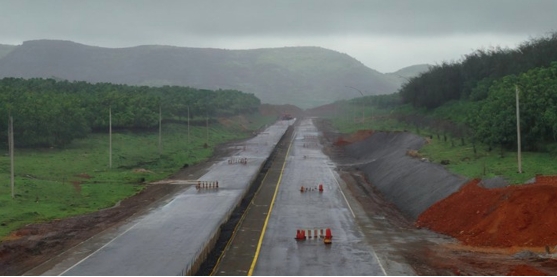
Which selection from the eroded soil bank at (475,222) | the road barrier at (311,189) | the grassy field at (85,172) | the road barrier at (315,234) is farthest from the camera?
the road barrier at (311,189)

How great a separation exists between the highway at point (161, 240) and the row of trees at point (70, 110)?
30.1 metres

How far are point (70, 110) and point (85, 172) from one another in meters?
22.8

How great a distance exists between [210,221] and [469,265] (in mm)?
16925

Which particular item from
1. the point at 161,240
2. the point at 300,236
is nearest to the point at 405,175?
the point at 300,236

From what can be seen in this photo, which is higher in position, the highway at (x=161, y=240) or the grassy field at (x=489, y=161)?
the grassy field at (x=489, y=161)

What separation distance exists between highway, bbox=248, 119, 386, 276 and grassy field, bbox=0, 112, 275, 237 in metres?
12.2

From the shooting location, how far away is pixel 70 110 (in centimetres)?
9075

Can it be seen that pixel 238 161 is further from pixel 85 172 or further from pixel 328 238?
pixel 328 238

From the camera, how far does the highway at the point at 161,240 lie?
3069 centimetres

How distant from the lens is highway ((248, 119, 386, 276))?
1201 inches

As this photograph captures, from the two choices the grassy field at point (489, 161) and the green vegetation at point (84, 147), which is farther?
the green vegetation at point (84, 147)

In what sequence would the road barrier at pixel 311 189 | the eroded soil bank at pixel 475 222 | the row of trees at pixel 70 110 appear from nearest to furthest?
the eroded soil bank at pixel 475 222
the road barrier at pixel 311 189
the row of trees at pixel 70 110

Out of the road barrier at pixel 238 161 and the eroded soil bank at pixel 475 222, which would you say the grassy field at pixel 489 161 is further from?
the road barrier at pixel 238 161

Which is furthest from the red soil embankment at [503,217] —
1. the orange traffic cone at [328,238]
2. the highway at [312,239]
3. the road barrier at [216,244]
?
the road barrier at [216,244]
